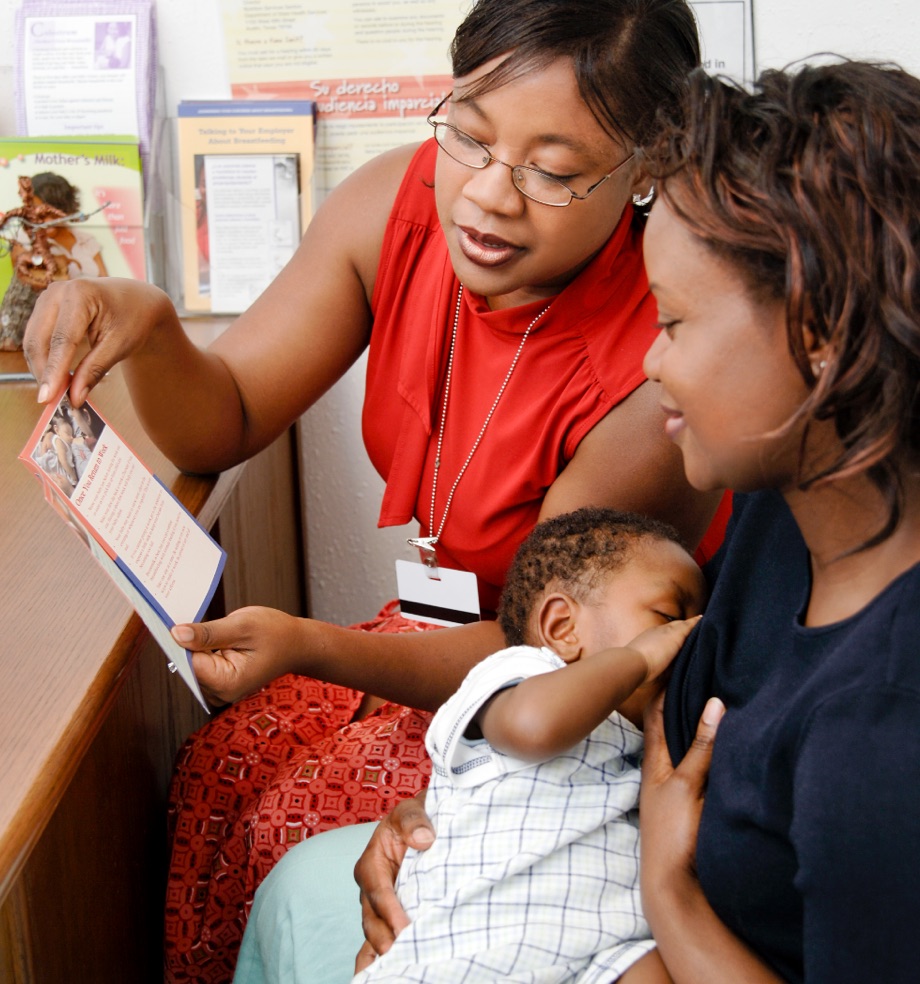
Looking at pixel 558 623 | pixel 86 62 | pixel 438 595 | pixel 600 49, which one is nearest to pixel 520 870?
pixel 558 623

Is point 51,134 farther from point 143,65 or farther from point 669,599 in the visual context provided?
point 669,599

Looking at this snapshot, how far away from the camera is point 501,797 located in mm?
1097

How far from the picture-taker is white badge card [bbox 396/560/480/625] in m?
1.58

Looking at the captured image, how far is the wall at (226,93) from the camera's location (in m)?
2.25

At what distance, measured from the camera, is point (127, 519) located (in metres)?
1.08

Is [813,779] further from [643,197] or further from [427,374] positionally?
[427,374]

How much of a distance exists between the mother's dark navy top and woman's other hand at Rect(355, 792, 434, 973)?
31 cm

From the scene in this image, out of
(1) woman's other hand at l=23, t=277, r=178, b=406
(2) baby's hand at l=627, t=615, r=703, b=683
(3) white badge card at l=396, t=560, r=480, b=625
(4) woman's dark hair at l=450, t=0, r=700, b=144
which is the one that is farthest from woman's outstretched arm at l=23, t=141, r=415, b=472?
(2) baby's hand at l=627, t=615, r=703, b=683

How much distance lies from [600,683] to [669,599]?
233mm

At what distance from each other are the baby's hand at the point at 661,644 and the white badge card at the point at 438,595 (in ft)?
1.50

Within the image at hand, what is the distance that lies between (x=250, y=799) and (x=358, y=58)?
58.4 inches

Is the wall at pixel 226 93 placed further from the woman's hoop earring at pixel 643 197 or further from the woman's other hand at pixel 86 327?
the woman's other hand at pixel 86 327

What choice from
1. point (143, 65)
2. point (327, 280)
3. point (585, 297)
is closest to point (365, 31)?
point (143, 65)

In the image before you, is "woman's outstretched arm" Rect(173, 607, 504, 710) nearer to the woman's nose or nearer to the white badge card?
the white badge card
